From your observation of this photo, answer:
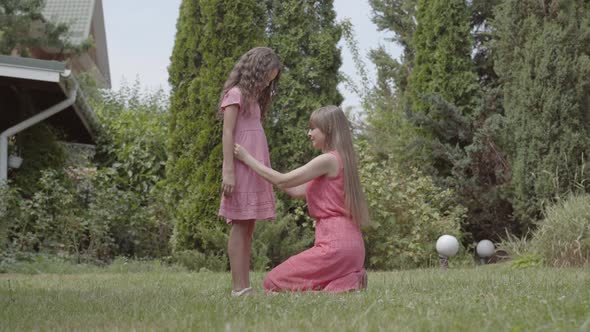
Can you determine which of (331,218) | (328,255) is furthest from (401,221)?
(328,255)

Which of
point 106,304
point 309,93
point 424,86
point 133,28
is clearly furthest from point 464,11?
point 106,304

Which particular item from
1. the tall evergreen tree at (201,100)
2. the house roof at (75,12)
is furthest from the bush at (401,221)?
the house roof at (75,12)

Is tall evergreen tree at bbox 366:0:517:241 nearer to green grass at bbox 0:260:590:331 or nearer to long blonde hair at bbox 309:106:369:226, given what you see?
long blonde hair at bbox 309:106:369:226

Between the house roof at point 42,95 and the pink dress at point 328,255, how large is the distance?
5.02 meters

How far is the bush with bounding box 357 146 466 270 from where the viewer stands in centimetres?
928

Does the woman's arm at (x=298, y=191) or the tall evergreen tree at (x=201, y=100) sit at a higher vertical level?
the tall evergreen tree at (x=201, y=100)

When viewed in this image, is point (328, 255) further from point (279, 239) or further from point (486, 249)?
point (486, 249)

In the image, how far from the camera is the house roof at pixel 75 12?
73.2 ft

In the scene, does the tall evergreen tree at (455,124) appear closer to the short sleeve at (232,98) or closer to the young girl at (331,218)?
the young girl at (331,218)

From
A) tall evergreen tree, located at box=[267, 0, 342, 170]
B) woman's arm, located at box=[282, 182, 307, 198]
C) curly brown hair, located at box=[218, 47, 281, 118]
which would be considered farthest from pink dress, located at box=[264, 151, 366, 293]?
tall evergreen tree, located at box=[267, 0, 342, 170]

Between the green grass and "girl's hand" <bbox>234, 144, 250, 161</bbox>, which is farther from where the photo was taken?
"girl's hand" <bbox>234, 144, 250, 161</bbox>

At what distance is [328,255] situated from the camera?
462 cm

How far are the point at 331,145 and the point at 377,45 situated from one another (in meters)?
12.1

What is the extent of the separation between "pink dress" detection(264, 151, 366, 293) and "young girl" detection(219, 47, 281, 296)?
1.00 feet
